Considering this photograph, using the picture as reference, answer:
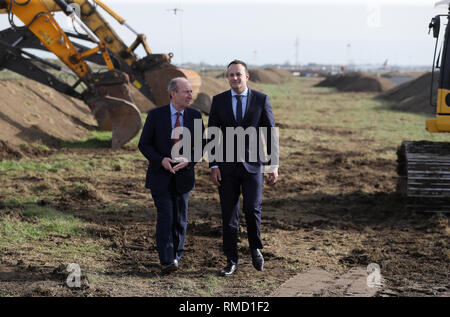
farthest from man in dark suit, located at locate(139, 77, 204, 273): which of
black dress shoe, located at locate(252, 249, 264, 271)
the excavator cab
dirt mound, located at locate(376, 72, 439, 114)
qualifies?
dirt mound, located at locate(376, 72, 439, 114)

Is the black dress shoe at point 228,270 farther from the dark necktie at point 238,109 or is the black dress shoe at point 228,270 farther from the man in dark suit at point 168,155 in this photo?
the dark necktie at point 238,109

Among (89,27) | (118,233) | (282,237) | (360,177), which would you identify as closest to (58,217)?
(118,233)

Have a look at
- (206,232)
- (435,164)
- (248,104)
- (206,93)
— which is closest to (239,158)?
(248,104)

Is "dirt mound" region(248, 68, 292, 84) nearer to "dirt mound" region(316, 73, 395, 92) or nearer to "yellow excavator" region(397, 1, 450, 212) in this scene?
"dirt mound" region(316, 73, 395, 92)

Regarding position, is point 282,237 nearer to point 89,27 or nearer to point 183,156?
point 183,156

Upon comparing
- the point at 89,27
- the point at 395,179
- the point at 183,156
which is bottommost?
the point at 395,179

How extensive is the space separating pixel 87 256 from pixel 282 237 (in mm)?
2573

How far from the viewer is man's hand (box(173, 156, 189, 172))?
5652 millimetres

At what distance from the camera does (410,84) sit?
1518 inches

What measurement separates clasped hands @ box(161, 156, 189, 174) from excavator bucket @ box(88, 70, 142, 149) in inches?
342

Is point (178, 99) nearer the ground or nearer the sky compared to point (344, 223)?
nearer the sky

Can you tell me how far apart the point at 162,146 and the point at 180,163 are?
271mm

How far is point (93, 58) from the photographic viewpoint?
51.1 feet
